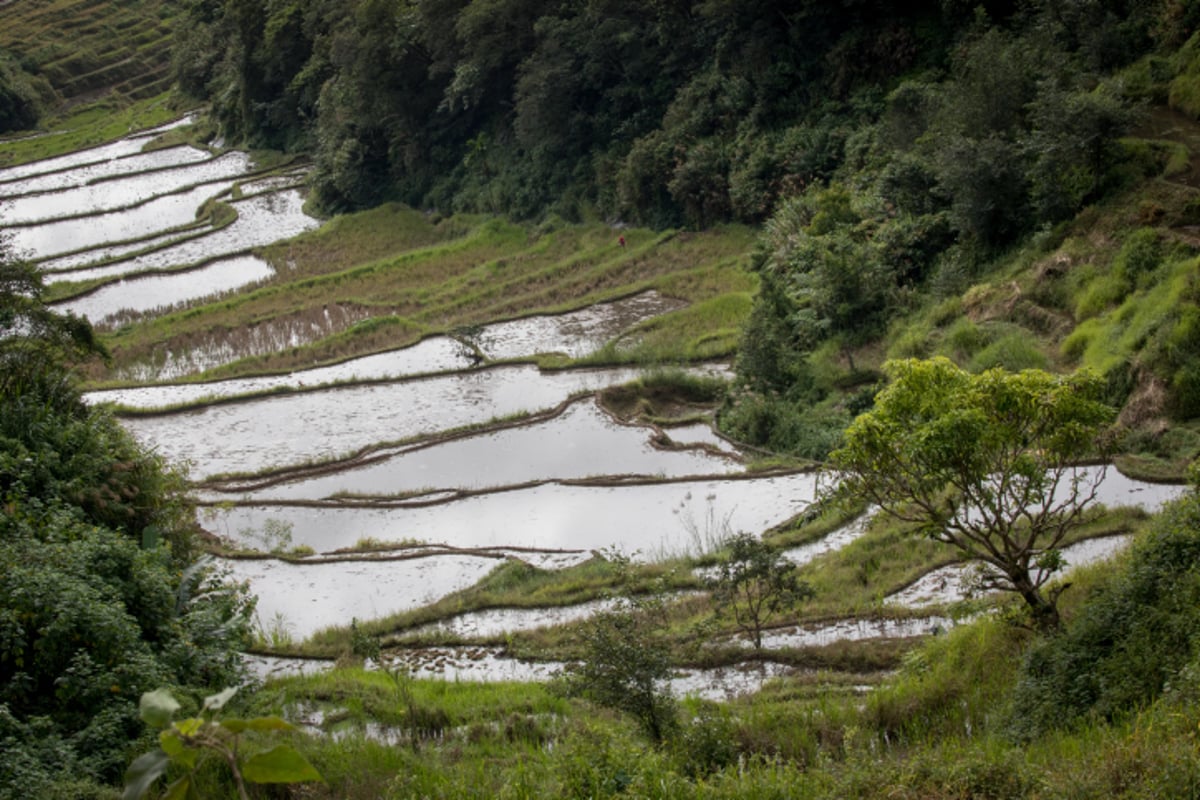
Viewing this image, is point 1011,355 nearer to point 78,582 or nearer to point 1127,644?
point 1127,644

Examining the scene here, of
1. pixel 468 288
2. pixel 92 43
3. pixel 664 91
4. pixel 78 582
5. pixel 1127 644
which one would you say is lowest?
pixel 1127 644

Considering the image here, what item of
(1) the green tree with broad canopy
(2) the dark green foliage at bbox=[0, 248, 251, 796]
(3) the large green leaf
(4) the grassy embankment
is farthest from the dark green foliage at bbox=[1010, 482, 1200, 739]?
(4) the grassy embankment

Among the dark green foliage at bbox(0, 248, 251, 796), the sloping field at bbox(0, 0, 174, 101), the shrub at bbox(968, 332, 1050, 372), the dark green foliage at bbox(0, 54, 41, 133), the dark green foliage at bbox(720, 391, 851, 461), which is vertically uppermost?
the sloping field at bbox(0, 0, 174, 101)

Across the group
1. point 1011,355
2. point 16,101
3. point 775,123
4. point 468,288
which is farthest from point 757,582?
point 16,101

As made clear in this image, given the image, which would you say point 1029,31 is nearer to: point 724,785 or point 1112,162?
point 1112,162

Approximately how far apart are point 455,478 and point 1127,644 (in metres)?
11.5

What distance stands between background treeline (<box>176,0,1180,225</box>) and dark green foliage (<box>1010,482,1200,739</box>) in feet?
33.4

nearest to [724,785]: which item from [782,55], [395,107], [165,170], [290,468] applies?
[290,468]

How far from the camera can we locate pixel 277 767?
278 cm

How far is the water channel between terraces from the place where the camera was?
38.9 feet

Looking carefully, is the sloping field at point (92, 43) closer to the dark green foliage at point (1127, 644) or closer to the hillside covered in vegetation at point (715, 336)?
the hillside covered in vegetation at point (715, 336)

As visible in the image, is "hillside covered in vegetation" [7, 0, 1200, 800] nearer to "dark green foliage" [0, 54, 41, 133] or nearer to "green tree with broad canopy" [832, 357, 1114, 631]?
"green tree with broad canopy" [832, 357, 1114, 631]

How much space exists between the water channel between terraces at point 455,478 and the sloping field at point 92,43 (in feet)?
137

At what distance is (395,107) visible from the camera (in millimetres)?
35562
